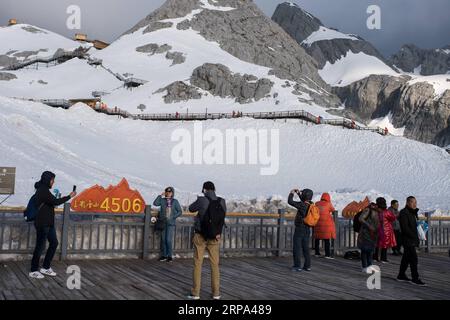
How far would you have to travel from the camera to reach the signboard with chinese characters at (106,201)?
12.5 m

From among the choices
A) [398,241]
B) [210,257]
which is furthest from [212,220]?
[398,241]

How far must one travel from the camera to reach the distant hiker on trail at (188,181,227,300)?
793 centimetres

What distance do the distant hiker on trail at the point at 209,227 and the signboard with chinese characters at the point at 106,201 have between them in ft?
17.1

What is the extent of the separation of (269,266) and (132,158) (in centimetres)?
3725

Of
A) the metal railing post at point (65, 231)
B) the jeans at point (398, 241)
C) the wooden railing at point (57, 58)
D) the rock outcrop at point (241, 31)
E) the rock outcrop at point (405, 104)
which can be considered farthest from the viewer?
the rock outcrop at point (405, 104)

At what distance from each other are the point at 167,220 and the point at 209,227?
496 cm

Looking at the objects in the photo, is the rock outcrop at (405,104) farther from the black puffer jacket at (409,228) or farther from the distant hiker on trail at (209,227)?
the distant hiker on trail at (209,227)

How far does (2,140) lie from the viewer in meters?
37.5

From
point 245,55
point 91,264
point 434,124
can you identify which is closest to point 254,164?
point 91,264

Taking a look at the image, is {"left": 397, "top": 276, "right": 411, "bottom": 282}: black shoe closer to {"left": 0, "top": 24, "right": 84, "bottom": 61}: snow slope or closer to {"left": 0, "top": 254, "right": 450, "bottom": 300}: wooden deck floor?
{"left": 0, "top": 254, "right": 450, "bottom": 300}: wooden deck floor

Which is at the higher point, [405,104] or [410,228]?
[405,104]

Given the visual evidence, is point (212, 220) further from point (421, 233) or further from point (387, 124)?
point (387, 124)

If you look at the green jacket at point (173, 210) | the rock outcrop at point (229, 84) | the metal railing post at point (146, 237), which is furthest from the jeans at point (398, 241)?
the rock outcrop at point (229, 84)

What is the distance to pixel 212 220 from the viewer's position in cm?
791
